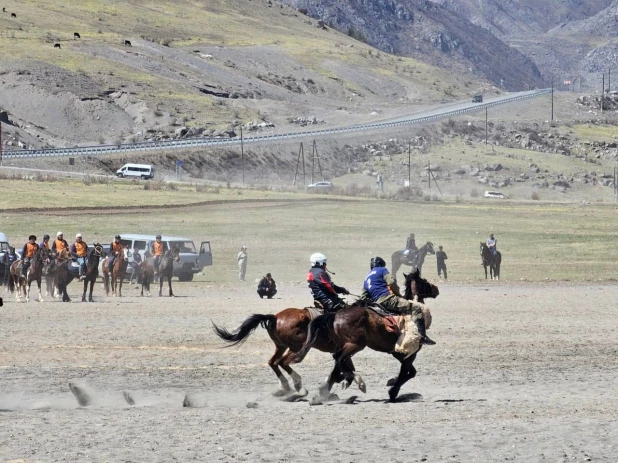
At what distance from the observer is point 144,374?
19469mm

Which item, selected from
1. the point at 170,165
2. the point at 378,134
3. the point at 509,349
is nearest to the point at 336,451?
the point at 509,349

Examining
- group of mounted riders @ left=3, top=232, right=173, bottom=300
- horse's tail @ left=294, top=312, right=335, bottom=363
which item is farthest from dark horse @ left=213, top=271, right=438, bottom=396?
group of mounted riders @ left=3, top=232, right=173, bottom=300

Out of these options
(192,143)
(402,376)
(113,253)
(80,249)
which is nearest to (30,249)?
(80,249)

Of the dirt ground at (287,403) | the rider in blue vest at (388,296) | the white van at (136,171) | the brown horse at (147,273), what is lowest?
the dirt ground at (287,403)

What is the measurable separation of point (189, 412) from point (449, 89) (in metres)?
Result: 179

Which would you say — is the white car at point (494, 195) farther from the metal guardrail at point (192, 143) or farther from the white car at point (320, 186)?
the metal guardrail at point (192, 143)

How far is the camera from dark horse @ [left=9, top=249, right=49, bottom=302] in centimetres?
3353

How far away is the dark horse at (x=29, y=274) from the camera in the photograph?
3353 cm

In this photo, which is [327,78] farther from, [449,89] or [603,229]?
[603,229]

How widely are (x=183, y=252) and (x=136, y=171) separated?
166 feet

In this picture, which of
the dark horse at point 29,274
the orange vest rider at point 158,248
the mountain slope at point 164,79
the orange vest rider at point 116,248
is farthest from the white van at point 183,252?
the mountain slope at point 164,79

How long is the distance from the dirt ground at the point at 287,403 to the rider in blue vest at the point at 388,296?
3.29ft

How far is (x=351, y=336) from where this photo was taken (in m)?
16.9

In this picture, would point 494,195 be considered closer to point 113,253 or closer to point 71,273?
point 113,253
